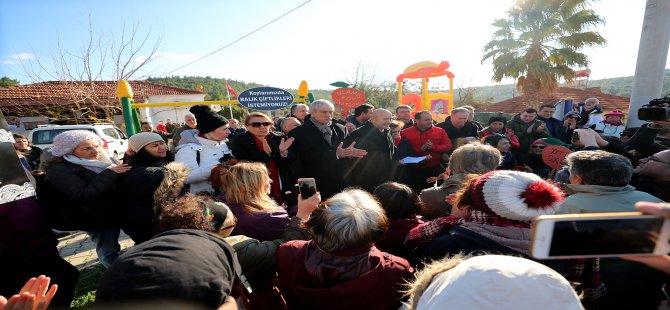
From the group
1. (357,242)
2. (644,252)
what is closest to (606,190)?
(644,252)

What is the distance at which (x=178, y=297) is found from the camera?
88 cm

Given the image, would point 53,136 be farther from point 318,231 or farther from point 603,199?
point 603,199

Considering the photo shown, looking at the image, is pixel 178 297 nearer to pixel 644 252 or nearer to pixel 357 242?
pixel 357 242

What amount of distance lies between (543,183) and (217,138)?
2.78 metres

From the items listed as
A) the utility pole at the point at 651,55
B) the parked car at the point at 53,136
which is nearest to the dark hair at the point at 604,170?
the utility pole at the point at 651,55

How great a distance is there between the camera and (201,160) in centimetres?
291

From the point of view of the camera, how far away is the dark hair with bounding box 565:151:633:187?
1.72 metres

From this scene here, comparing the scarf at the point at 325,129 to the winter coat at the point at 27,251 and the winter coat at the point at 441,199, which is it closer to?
the winter coat at the point at 441,199

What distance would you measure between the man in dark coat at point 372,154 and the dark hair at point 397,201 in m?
1.91

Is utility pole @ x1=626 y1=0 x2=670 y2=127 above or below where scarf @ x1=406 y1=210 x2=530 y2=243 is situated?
above

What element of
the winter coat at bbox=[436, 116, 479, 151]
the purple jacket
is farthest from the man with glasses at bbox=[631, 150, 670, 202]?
the purple jacket

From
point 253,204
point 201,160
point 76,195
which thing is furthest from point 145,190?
point 253,204

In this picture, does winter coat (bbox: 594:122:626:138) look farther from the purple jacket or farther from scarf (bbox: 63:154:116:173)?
scarf (bbox: 63:154:116:173)

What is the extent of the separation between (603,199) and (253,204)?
209 cm
